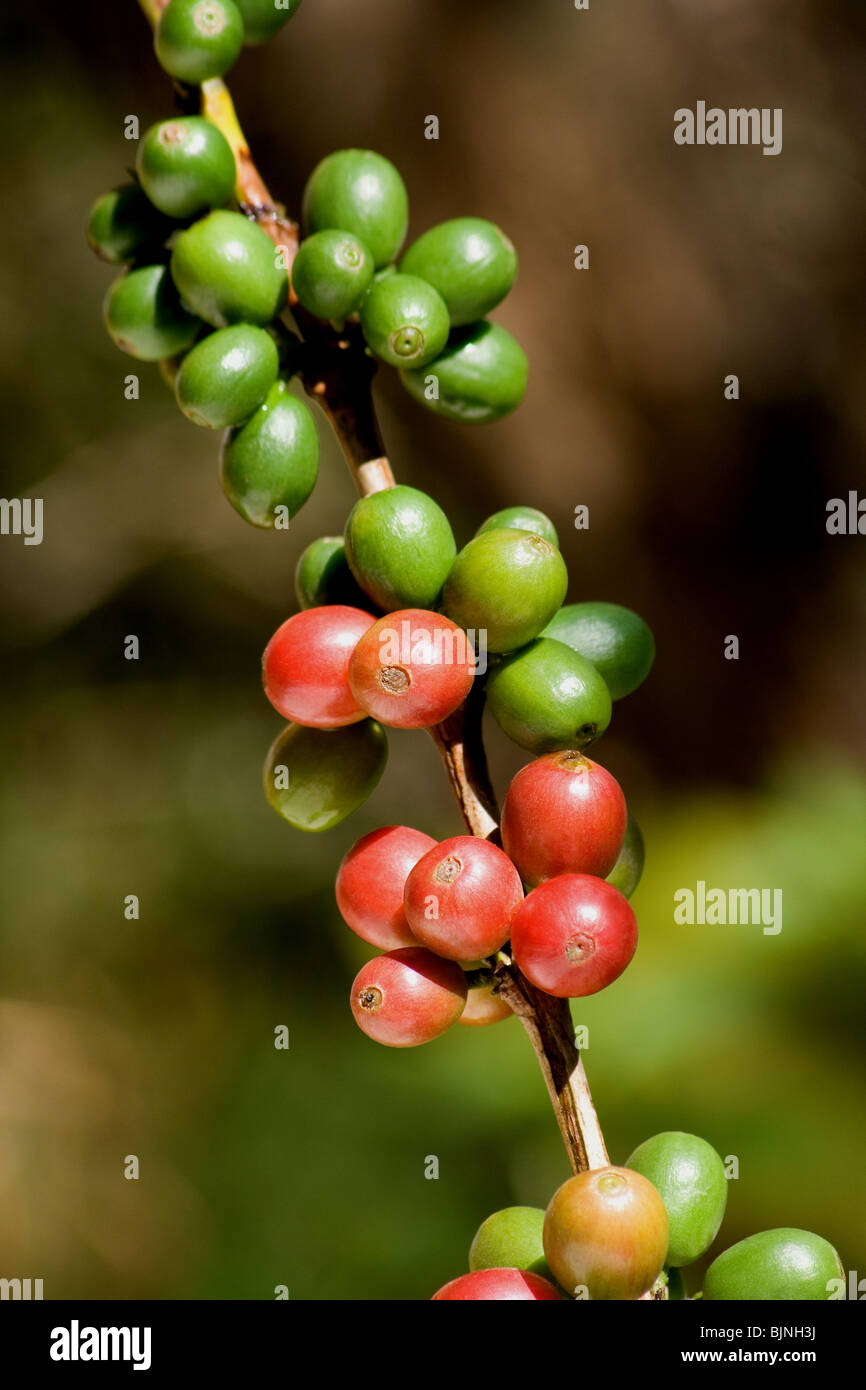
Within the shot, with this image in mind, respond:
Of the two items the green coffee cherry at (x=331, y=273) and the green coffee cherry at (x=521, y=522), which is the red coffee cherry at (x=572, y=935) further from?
the green coffee cherry at (x=331, y=273)

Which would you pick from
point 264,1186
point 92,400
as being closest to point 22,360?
point 92,400

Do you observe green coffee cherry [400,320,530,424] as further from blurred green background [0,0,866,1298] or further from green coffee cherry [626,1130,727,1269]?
blurred green background [0,0,866,1298]

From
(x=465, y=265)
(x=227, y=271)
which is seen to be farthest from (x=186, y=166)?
(x=465, y=265)

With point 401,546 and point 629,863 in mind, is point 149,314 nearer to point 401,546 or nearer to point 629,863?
point 401,546

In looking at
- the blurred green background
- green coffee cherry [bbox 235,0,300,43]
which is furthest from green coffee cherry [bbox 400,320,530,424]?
the blurred green background

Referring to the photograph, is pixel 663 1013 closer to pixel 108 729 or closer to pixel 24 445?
pixel 108 729
